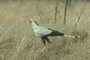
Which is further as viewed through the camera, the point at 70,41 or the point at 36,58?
the point at 70,41

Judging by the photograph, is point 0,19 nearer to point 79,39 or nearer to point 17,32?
point 17,32

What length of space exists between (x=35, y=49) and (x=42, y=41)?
1.16 feet

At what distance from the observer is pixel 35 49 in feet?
22.4

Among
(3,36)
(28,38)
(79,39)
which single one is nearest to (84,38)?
(79,39)

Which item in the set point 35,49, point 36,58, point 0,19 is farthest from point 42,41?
point 0,19

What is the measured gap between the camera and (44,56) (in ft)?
21.6

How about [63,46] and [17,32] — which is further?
[17,32]

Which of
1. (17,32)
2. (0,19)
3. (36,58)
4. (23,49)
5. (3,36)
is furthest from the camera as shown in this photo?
(0,19)

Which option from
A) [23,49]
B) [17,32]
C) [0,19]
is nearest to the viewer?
[23,49]

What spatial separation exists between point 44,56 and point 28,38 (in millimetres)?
913

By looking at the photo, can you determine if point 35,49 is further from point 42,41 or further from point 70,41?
point 70,41

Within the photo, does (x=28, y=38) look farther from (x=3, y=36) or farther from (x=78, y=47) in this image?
(x=78, y=47)

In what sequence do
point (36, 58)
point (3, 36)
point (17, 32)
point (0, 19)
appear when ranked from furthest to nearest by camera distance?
point (0, 19) < point (17, 32) < point (3, 36) < point (36, 58)

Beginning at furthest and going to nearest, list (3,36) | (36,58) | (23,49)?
(3,36) → (23,49) → (36,58)
